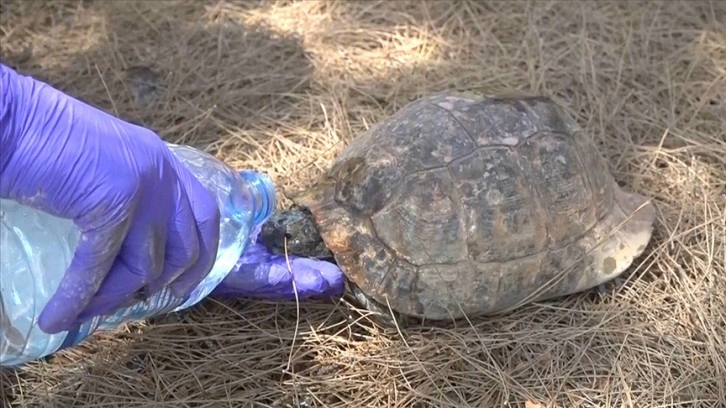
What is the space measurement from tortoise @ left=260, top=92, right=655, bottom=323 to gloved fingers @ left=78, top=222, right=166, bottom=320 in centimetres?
83

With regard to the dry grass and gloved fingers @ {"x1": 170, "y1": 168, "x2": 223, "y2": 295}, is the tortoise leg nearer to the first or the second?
the dry grass

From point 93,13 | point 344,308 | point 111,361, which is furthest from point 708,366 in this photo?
point 93,13

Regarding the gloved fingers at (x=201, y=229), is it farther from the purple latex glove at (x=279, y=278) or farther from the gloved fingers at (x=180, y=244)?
the purple latex glove at (x=279, y=278)

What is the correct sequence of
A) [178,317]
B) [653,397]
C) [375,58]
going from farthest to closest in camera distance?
[375,58] < [178,317] < [653,397]

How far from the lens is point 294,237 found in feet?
9.84

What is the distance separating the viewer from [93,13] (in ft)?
14.6

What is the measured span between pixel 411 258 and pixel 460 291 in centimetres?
24

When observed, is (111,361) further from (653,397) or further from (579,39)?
(579,39)

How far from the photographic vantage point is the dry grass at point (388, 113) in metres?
2.81

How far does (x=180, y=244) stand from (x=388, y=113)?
5.92 feet

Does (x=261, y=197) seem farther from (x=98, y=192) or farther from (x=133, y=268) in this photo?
(x=98, y=192)

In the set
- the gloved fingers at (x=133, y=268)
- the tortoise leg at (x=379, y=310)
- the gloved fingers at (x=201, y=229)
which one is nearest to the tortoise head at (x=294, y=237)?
the tortoise leg at (x=379, y=310)

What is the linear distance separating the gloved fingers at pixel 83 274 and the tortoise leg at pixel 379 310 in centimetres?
112

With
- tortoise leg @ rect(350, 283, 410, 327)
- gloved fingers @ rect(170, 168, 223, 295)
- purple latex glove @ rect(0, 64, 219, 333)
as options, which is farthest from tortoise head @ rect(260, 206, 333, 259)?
purple latex glove @ rect(0, 64, 219, 333)
